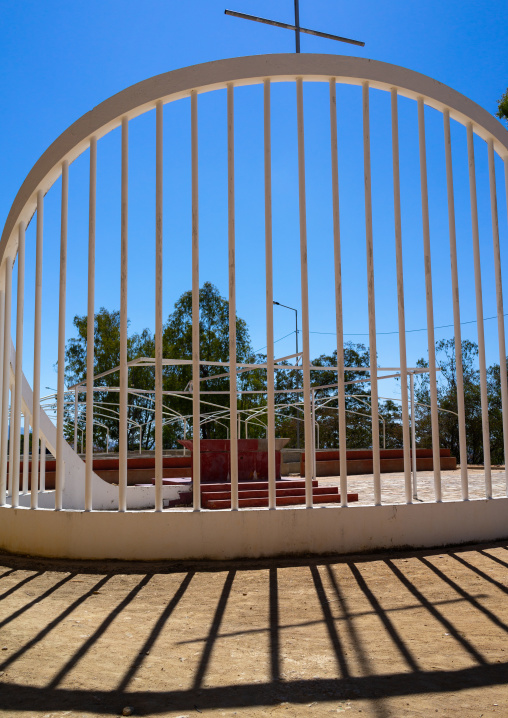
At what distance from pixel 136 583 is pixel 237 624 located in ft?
4.91

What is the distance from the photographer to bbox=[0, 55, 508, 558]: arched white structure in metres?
6.00

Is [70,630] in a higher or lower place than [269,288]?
lower

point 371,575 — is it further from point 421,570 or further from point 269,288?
point 269,288

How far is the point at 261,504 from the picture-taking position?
893 cm

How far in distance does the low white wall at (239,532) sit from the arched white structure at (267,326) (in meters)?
0.01

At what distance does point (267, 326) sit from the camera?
6.38 meters

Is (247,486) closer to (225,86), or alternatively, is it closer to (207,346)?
(225,86)

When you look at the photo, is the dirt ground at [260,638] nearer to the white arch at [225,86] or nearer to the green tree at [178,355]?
the white arch at [225,86]

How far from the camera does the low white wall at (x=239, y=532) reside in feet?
19.5

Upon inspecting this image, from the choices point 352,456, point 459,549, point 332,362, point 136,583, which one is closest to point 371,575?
point 459,549

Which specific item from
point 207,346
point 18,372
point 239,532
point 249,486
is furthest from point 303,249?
point 207,346

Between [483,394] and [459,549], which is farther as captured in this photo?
[483,394]

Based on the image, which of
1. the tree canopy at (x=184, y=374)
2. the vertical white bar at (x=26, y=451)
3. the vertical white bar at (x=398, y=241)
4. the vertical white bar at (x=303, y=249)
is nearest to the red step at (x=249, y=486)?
the vertical white bar at (x=26, y=451)

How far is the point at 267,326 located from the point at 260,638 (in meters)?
3.37
